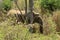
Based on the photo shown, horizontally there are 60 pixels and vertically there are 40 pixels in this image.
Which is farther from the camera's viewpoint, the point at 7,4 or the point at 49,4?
the point at 49,4

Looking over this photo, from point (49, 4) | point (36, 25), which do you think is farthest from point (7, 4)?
point (36, 25)

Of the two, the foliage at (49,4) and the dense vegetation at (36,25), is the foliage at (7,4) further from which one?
the foliage at (49,4)

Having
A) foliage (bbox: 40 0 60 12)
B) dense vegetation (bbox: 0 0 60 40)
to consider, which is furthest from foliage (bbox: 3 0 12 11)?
foliage (bbox: 40 0 60 12)

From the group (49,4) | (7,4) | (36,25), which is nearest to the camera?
(36,25)

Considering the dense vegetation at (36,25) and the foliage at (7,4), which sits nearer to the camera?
the dense vegetation at (36,25)

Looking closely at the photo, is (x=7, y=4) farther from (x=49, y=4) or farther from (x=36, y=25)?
(x=36, y=25)

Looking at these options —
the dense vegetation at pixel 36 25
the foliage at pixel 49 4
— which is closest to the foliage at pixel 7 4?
the dense vegetation at pixel 36 25

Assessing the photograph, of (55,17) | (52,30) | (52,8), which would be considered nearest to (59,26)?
(55,17)

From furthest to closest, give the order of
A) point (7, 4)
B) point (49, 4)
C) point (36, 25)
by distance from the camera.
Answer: point (49, 4), point (7, 4), point (36, 25)

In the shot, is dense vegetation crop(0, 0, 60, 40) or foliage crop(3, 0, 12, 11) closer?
dense vegetation crop(0, 0, 60, 40)

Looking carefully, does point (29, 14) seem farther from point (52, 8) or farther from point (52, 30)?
point (52, 8)

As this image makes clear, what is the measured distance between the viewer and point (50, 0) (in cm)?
1207

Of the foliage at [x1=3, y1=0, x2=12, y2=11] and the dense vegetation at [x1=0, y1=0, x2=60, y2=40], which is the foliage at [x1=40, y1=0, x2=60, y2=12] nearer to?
the dense vegetation at [x1=0, y1=0, x2=60, y2=40]

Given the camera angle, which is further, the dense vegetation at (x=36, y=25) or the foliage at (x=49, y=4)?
the foliage at (x=49, y=4)
